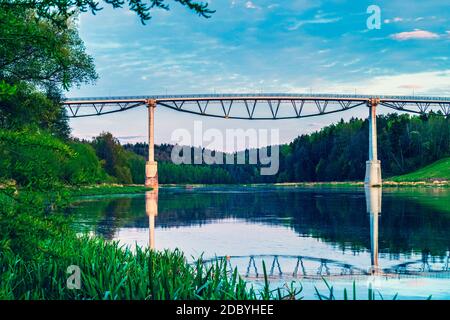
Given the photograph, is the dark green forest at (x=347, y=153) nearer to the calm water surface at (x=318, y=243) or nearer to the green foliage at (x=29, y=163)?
the calm water surface at (x=318, y=243)

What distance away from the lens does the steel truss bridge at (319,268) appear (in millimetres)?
12148

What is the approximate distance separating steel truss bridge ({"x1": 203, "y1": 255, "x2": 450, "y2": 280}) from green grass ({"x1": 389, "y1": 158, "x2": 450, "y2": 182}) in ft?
305

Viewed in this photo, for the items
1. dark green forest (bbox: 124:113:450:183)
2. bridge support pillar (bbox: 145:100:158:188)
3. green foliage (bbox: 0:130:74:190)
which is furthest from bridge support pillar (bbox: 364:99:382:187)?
green foliage (bbox: 0:130:74:190)

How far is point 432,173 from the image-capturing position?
10781 centimetres

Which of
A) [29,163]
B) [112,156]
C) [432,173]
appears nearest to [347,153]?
[432,173]

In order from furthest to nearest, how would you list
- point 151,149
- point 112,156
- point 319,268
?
1. point 112,156
2. point 151,149
3. point 319,268

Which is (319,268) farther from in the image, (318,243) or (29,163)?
(29,163)

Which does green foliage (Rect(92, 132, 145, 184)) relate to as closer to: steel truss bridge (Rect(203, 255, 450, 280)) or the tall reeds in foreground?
steel truss bridge (Rect(203, 255, 450, 280))

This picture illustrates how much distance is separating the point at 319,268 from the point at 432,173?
101m

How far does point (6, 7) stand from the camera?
29.6 feet

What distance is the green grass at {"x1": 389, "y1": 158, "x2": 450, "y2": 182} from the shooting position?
342 feet
